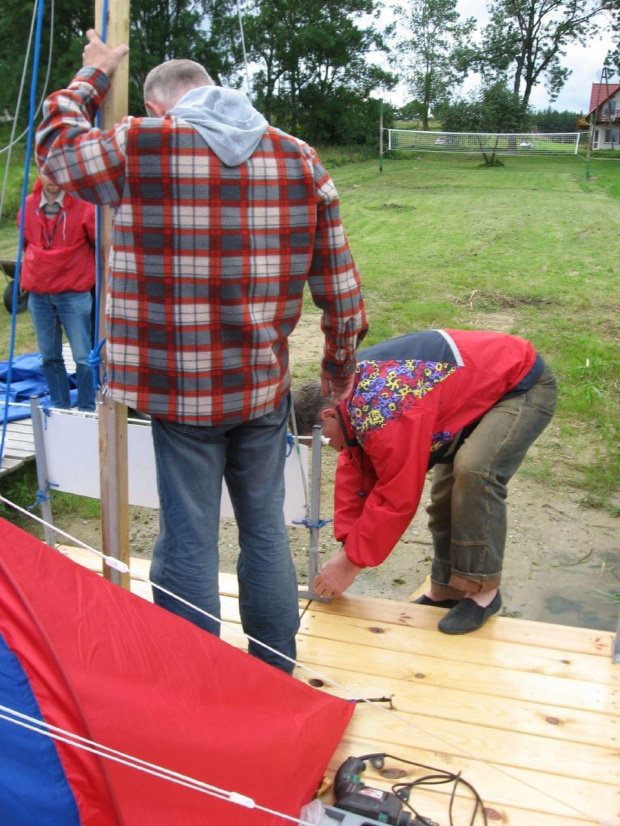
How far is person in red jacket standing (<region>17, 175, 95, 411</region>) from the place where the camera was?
15.7 ft

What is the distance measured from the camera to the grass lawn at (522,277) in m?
5.34

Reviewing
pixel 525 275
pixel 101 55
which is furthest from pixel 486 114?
pixel 101 55

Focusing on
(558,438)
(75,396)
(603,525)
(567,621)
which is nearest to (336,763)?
(567,621)

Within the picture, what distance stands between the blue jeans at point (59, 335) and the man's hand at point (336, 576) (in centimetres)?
290

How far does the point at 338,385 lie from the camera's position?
2299 mm

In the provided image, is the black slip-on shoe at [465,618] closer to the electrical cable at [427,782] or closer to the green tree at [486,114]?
the electrical cable at [427,782]

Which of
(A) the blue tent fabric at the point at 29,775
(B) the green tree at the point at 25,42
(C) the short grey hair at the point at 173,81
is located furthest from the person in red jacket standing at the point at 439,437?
(B) the green tree at the point at 25,42

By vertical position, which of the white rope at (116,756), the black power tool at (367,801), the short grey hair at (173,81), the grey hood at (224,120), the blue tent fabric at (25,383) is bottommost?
the blue tent fabric at (25,383)

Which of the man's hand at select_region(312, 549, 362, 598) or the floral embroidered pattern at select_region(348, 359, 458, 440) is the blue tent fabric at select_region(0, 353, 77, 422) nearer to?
the man's hand at select_region(312, 549, 362, 598)

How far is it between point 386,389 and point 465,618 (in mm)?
873

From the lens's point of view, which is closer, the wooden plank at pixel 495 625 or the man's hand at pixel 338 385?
the man's hand at pixel 338 385

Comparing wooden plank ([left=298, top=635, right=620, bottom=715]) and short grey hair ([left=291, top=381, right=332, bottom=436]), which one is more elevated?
short grey hair ([left=291, top=381, right=332, bottom=436])

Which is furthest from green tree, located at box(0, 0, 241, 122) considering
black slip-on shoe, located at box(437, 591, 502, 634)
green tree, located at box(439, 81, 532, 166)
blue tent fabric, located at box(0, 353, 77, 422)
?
black slip-on shoe, located at box(437, 591, 502, 634)

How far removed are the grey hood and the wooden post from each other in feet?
0.91
